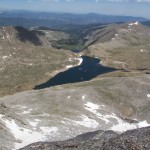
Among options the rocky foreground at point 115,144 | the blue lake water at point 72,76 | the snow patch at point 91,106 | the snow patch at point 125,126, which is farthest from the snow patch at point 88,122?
the blue lake water at point 72,76

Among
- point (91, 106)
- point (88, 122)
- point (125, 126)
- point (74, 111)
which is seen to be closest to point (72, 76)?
point (91, 106)

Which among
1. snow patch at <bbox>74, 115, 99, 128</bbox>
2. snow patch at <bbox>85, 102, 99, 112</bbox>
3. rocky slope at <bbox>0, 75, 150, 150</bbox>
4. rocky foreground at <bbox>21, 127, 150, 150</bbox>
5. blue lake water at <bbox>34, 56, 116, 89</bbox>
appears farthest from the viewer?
blue lake water at <bbox>34, 56, 116, 89</bbox>

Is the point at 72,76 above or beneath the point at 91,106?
beneath

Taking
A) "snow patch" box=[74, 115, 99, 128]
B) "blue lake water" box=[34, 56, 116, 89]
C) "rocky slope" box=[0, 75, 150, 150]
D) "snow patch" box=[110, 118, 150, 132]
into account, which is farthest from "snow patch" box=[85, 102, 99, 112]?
"blue lake water" box=[34, 56, 116, 89]

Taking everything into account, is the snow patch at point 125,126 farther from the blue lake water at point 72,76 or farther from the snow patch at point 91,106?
the blue lake water at point 72,76

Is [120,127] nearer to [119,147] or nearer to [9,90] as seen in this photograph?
[119,147]

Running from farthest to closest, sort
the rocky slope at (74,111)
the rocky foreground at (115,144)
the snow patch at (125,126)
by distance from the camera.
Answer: the snow patch at (125,126) → the rocky slope at (74,111) → the rocky foreground at (115,144)

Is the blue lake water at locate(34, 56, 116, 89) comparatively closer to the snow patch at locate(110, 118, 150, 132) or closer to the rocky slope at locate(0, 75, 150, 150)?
the rocky slope at locate(0, 75, 150, 150)

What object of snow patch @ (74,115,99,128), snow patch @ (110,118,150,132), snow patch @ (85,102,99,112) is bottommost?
snow patch @ (110,118,150,132)

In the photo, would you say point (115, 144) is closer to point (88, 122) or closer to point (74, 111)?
point (88, 122)

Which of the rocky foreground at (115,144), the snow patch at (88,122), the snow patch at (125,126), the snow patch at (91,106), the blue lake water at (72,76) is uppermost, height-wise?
the rocky foreground at (115,144)

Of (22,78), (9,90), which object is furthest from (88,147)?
(22,78)

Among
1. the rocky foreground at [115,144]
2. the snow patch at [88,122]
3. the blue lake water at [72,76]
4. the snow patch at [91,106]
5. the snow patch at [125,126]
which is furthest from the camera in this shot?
the blue lake water at [72,76]
